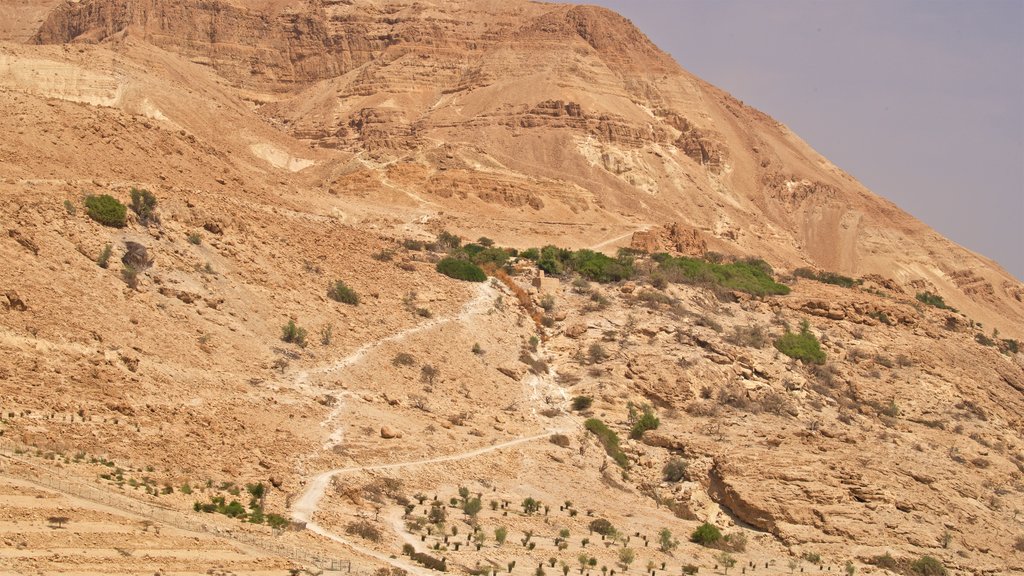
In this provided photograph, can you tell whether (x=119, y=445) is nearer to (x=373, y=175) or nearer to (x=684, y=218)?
(x=373, y=175)

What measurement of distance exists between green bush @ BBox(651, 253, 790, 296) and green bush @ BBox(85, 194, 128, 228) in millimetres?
19472

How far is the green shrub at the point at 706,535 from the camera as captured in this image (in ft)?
74.9

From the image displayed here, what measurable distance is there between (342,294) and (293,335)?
3718mm

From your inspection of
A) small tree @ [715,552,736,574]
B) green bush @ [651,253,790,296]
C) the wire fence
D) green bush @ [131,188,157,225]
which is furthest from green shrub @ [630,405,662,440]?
the wire fence

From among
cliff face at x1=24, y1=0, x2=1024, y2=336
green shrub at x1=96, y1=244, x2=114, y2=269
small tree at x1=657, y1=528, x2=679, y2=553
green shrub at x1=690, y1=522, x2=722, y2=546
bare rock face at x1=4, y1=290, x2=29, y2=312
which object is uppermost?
cliff face at x1=24, y1=0, x2=1024, y2=336

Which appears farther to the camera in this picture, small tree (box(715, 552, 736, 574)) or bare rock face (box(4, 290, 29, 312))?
small tree (box(715, 552, 736, 574))

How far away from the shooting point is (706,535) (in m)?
23.0

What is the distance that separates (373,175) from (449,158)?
487 cm

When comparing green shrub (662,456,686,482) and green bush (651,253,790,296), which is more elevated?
green bush (651,253,790,296)

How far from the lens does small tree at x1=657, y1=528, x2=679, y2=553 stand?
2164cm

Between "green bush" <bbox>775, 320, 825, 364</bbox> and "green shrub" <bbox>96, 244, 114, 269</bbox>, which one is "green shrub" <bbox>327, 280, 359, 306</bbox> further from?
"green bush" <bbox>775, 320, 825, 364</bbox>

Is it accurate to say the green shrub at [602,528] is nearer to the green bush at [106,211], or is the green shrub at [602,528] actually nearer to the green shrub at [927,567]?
the green shrub at [927,567]

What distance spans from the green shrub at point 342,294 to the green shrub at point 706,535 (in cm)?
1127

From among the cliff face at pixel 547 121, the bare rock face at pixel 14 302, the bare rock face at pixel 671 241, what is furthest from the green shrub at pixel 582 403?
the cliff face at pixel 547 121
